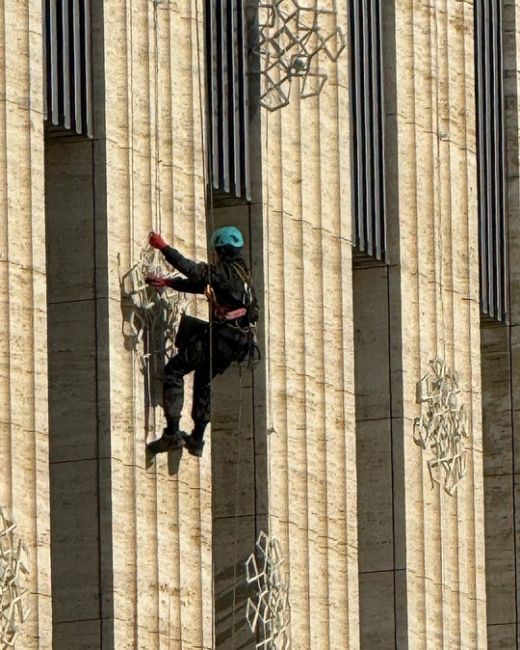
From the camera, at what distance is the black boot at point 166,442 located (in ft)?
112

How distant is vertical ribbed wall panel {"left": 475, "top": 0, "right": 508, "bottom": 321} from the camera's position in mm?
43562

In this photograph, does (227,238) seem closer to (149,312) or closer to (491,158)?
(149,312)

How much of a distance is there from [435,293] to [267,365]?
4961mm

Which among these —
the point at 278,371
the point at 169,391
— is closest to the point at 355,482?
the point at 278,371

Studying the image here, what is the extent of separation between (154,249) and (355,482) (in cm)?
527

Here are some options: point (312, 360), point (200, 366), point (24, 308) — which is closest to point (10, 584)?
point (24, 308)

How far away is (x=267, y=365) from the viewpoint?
1447 inches

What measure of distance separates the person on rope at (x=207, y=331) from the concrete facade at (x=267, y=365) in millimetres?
237

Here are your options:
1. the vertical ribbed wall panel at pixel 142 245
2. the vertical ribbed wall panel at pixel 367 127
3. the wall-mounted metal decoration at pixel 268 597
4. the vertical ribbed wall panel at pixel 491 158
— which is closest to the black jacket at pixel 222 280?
the vertical ribbed wall panel at pixel 142 245

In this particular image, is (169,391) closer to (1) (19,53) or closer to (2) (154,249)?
(2) (154,249)

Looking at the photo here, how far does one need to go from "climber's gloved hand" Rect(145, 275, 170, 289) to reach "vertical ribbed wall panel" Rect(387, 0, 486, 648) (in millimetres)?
6704

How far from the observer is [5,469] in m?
31.5

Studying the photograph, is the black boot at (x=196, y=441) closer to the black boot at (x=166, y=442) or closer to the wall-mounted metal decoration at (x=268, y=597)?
the black boot at (x=166, y=442)

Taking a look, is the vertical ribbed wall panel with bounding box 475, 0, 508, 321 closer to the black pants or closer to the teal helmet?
the black pants
